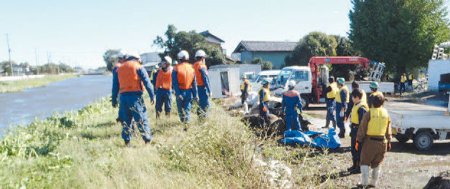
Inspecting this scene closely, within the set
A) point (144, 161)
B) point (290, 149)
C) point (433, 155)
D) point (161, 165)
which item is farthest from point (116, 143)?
point (433, 155)

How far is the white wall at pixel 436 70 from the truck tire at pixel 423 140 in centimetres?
1613

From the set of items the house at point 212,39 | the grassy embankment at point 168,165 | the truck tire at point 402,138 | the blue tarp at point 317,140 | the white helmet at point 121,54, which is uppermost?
the house at point 212,39

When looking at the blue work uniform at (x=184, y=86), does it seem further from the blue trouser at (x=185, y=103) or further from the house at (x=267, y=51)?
the house at (x=267, y=51)

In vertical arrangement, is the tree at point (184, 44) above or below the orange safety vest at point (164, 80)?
above

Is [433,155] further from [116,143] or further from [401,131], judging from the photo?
[116,143]

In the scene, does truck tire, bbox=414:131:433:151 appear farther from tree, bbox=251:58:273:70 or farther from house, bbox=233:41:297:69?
house, bbox=233:41:297:69

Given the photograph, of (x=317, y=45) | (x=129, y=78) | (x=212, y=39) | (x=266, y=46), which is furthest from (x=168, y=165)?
(x=212, y=39)

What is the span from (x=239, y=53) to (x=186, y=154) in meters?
38.4

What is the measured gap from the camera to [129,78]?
5.87 meters

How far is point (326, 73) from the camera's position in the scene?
1419 cm

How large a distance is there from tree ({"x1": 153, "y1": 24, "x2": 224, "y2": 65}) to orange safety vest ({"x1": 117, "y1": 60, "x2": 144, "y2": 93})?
27.2 m

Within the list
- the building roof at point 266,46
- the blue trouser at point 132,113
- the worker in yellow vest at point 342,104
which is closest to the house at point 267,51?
the building roof at point 266,46

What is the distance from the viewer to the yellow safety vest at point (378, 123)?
4.44m

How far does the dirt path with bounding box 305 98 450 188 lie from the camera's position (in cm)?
491
